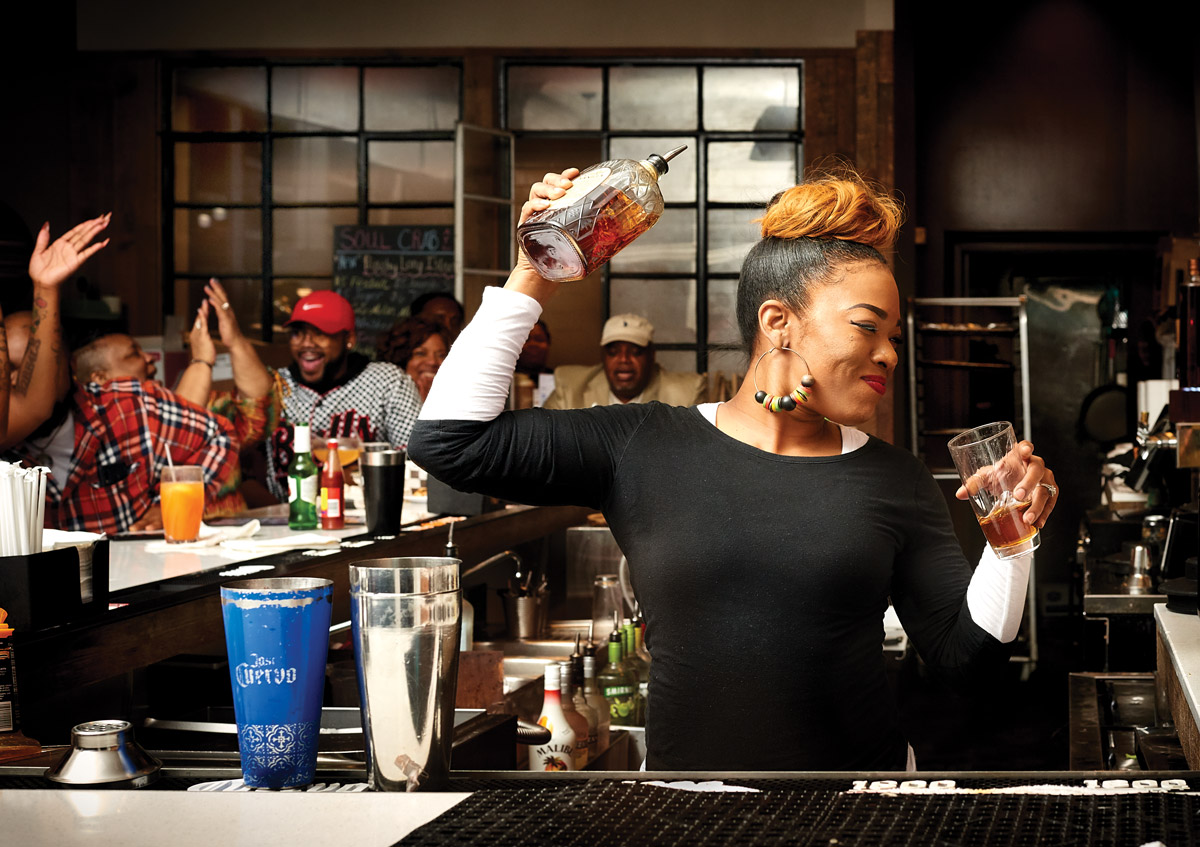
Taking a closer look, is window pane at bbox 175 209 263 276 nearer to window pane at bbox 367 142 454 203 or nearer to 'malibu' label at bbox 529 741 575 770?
window pane at bbox 367 142 454 203

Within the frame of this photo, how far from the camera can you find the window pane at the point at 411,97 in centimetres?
680

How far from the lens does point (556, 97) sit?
22.3 feet

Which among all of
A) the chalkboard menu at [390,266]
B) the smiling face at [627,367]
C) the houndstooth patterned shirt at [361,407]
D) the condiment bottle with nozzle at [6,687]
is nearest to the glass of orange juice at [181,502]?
the condiment bottle with nozzle at [6,687]

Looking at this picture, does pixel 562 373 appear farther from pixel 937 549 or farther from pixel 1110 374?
pixel 937 549

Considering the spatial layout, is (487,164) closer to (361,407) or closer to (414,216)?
(414,216)

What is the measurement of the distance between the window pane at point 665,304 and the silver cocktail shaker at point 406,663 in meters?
5.80

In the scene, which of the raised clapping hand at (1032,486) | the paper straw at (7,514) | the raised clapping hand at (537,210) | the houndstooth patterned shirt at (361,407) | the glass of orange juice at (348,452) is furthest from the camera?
the houndstooth patterned shirt at (361,407)

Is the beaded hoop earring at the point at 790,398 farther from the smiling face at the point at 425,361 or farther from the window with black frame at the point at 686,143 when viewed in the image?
the window with black frame at the point at 686,143

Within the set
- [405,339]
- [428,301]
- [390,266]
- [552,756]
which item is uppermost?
[390,266]

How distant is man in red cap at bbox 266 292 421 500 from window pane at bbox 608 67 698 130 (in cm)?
261

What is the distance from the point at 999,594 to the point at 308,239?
19.5 ft

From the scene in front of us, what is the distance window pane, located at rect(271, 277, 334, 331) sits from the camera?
6.82 meters

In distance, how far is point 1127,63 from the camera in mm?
7516

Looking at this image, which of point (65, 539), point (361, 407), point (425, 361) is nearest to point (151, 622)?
point (65, 539)
